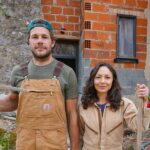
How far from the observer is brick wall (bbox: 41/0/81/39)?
22.2ft

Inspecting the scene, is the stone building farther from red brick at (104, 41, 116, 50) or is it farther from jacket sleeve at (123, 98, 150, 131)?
jacket sleeve at (123, 98, 150, 131)

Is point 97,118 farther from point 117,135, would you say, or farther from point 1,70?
point 1,70

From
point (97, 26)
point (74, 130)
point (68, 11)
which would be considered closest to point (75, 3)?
point (68, 11)

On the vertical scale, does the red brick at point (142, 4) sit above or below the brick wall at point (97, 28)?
above

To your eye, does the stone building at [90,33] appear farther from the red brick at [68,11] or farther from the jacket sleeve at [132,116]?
the jacket sleeve at [132,116]

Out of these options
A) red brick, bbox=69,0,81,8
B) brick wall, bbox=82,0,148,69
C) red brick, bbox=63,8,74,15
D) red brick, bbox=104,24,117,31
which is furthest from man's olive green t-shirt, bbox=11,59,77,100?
red brick, bbox=69,0,81,8

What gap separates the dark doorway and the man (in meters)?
3.92

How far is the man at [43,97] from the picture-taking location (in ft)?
9.70

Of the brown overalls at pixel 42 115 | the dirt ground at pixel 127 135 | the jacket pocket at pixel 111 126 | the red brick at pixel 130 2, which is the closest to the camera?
the brown overalls at pixel 42 115

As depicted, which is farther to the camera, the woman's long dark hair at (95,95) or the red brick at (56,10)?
the red brick at (56,10)

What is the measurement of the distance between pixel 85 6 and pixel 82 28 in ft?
1.26

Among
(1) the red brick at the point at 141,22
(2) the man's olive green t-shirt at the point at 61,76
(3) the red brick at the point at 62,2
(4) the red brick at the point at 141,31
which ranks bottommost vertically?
(2) the man's olive green t-shirt at the point at 61,76

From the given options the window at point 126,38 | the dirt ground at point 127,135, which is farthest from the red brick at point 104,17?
the dirt ground at point 127,135

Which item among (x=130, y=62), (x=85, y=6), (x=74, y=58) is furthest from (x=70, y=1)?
(x=130, y=62)
